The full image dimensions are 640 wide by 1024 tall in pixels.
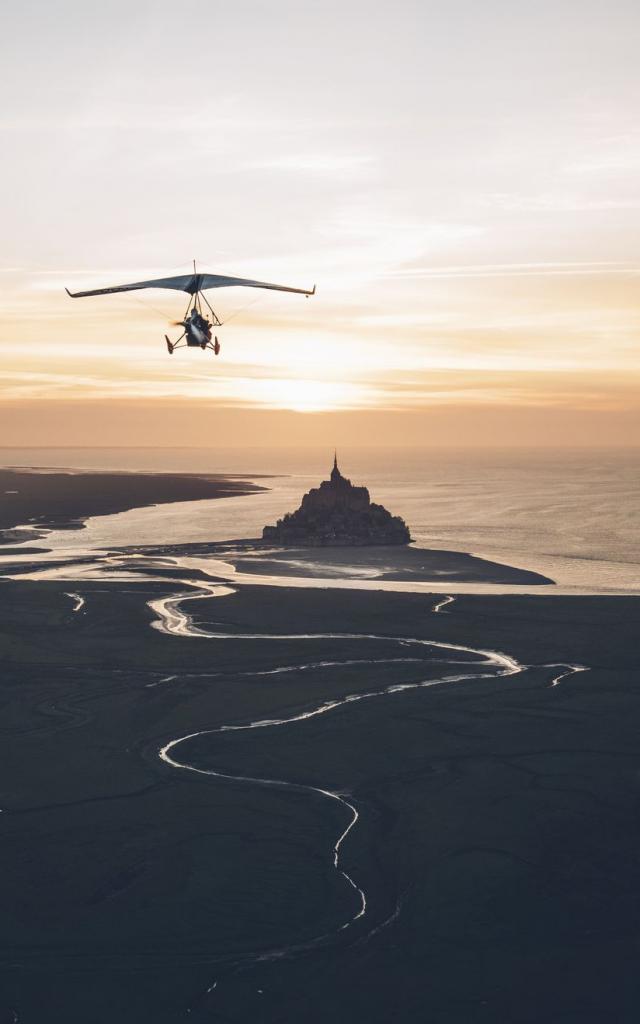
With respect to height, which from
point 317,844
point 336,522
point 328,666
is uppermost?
point 336,522

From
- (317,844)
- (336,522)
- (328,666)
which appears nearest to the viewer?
(317,844)

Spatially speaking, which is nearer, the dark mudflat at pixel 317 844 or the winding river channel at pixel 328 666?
the dark mudflat at pixel 317 844

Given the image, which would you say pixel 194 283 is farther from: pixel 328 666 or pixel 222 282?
pixel 328 666

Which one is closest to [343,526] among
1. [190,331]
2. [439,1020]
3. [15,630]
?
[15,630]

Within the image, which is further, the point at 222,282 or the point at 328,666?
the point at 328,666

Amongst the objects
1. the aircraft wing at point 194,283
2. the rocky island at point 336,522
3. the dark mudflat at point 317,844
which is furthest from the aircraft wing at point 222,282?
the rocky island at point 336,522

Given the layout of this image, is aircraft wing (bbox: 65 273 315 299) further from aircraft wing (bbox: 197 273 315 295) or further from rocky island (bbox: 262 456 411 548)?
rocky island (bbox: 262 456 411 548)

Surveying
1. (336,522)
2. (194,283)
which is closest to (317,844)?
(194,283)

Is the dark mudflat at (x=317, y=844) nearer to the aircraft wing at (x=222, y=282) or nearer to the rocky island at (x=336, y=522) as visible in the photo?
the aircraft wing at (x=222, y=282)

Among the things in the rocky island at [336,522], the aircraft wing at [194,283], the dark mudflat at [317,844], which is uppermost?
the aircraft wing at [194,283]
